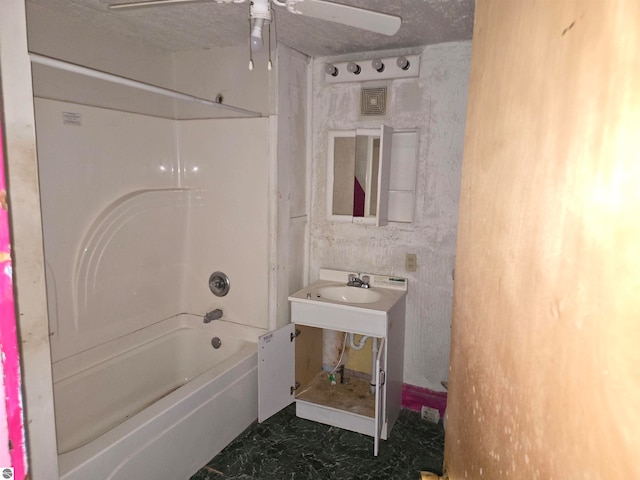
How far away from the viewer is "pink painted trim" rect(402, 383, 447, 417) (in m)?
2.73

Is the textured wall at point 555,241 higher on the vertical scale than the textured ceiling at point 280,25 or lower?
lower

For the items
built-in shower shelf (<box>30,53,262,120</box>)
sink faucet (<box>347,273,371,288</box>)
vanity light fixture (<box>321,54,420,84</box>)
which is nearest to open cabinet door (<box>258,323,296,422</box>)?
sink faucet (<box>347,273,371,288</box>)

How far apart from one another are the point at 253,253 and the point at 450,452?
78.4 inches

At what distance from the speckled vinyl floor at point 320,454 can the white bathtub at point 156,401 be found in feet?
0.37

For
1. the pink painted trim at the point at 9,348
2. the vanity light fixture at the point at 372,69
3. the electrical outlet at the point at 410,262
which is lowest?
the electrical outlet at the point at 410,262

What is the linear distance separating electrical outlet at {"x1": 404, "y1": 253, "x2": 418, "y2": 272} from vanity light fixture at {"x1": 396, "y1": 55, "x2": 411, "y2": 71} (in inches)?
45.8

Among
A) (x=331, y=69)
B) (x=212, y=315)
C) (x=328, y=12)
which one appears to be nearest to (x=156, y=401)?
(x=212, y=315)

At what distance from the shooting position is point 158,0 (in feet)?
5.01

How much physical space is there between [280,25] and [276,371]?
1.98 m

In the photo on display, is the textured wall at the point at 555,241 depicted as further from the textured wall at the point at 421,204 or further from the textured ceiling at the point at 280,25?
the textured wall at the point at 421,204

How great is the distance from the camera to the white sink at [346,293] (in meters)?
2.73

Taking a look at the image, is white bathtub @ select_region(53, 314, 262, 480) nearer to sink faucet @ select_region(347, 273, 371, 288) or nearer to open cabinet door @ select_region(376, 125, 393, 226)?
sink faucet @ select_region(347, 273, 371, 288)

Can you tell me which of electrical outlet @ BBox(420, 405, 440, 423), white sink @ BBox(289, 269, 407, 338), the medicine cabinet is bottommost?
electrical outlet @ BBox(420, 405, 440, 423)

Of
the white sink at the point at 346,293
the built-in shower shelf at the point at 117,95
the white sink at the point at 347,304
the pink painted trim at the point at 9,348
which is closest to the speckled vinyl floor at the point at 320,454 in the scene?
the white sink at the point at 347,304
